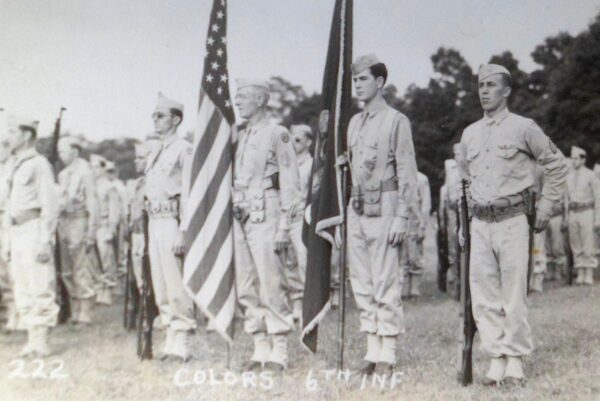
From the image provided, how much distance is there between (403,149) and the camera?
15.3ft

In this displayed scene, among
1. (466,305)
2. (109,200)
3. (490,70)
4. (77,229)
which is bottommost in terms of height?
(466,305)

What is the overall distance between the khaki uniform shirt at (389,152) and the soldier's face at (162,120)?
1.51 m

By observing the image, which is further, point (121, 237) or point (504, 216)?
point (121, 237)

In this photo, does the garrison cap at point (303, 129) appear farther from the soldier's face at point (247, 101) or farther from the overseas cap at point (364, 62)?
the overseas cap at point (364, 62)

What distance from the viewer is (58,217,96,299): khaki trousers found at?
279 inches

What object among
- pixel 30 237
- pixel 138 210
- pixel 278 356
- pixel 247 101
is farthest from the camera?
pixel 138 210

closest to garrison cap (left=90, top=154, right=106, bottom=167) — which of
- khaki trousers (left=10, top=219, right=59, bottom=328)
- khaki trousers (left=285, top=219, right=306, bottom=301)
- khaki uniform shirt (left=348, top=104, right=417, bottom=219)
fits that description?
khaki trousers (left=285, top=219, right=306, bottom=301)

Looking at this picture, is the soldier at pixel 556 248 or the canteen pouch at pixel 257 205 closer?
the canteen pouch at pixel 257 205

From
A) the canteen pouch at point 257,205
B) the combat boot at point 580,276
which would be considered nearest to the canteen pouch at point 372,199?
the canteen pouch at point 257,205

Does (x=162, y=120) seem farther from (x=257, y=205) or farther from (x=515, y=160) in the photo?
(x=515, y=160)

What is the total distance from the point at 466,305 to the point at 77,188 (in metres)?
4.47

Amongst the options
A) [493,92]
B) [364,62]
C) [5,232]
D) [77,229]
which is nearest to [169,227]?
[5,232]

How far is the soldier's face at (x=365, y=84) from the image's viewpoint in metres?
4.76

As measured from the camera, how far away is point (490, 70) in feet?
14.4
